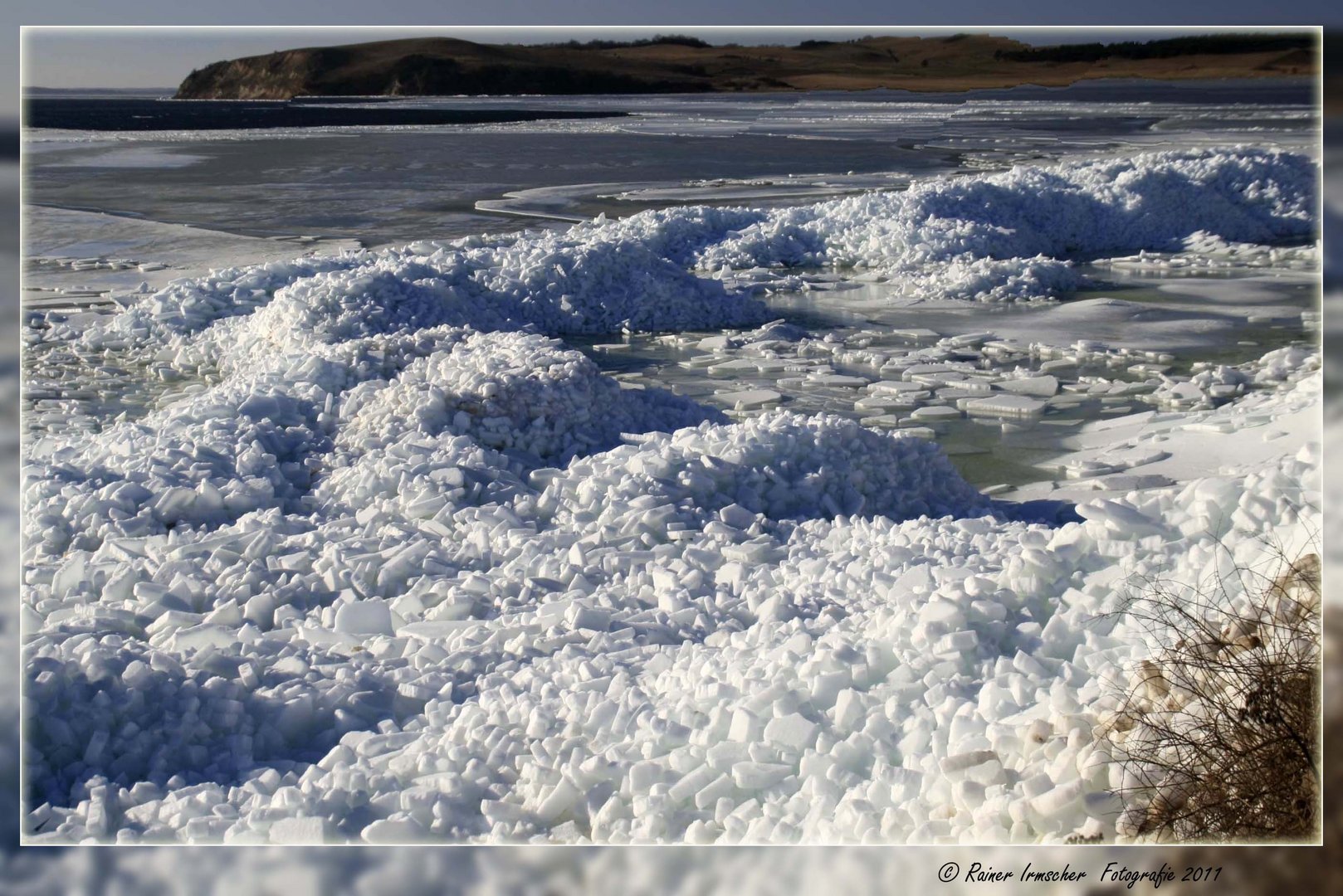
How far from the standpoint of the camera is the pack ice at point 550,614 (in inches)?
100

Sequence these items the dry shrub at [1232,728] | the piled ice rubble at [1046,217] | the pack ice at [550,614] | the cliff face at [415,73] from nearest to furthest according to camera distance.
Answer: the dry shrub at [1232,728] < the pack ice at [550,614] < the cliff face at [415,73] < the piled ice rubble at [1046,217]

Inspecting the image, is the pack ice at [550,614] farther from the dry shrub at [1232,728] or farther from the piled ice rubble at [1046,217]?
the piled ice rubble at [1046,217]

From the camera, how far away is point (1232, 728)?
7.50 feet

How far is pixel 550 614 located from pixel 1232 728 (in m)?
1.87

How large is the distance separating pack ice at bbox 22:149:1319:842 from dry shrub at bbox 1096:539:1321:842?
0.09 m

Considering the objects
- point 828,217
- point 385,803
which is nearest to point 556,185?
point 828,217

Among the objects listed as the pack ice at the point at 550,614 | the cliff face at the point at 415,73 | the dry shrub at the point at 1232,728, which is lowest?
the pack ice at the point at 550,614

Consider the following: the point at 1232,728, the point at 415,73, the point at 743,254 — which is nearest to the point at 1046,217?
the point at 743,254

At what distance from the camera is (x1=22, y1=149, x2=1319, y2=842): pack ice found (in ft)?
8.34

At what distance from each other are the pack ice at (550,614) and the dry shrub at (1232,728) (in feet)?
0.31

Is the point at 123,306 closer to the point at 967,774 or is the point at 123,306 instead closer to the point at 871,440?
the point at 871,440

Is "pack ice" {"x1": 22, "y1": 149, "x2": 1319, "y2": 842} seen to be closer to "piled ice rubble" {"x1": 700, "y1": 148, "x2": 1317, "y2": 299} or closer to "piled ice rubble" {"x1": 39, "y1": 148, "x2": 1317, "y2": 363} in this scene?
"piled ice rubble" {"x1": 39, "y1": 148, "x2": 1317, "y2": 363}

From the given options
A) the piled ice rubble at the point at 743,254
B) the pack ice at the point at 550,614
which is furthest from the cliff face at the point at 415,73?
the piled ice rubble at the point at 743,254

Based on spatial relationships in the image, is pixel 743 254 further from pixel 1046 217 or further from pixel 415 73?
pixel 415 73
